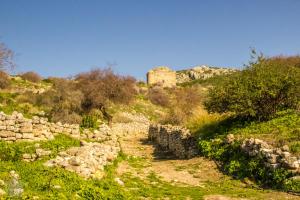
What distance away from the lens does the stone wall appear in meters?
21.0

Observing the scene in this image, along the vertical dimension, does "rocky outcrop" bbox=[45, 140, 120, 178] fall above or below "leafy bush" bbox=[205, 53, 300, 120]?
below

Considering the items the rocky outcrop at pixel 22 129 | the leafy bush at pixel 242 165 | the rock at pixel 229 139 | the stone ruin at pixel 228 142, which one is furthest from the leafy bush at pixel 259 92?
the rocky outcrop at pixel 22 129

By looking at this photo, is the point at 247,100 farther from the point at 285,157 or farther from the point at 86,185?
the point at 86,185

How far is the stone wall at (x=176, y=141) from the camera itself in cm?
2105

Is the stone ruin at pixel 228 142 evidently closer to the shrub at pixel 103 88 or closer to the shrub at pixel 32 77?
the shrub at pixel 103 88

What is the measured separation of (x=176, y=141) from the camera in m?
23.2

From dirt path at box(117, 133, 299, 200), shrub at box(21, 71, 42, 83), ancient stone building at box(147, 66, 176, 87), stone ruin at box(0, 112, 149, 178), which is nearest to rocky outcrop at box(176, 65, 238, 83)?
ancient stone building at box(147, 66, 176, 87)

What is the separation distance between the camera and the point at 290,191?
13.0 meters

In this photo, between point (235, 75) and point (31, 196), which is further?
point (235, 75)

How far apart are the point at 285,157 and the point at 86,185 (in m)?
7.14

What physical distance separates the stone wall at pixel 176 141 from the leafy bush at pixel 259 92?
236 centimetres

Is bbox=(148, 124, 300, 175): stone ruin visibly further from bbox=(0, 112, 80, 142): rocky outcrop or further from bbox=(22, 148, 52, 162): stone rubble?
bbox=(22, 148, 52, 162): stone rubble

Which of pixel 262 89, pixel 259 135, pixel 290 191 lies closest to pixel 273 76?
pixel 262 89

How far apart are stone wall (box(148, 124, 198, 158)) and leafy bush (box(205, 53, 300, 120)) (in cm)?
236
